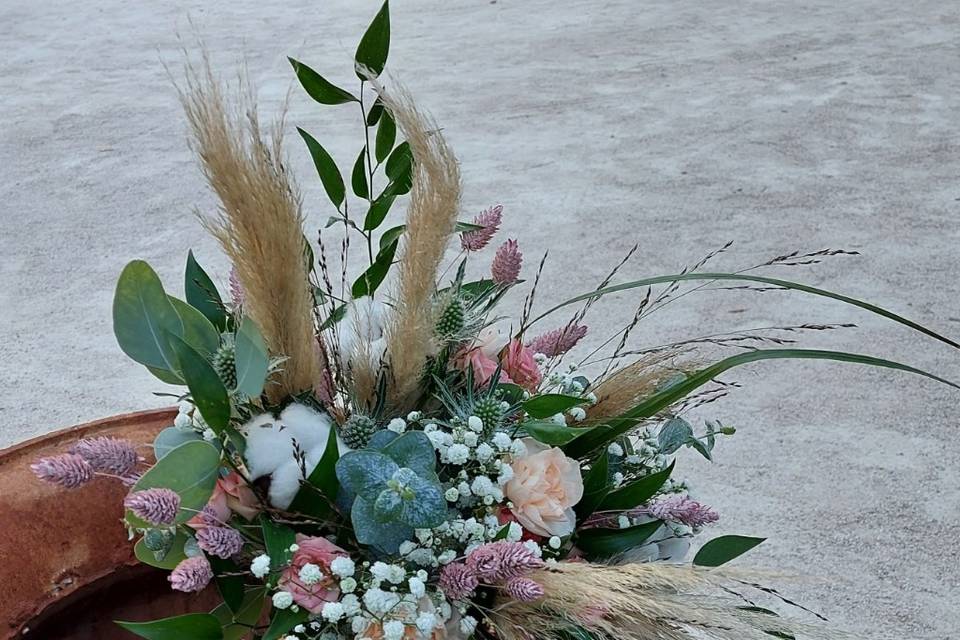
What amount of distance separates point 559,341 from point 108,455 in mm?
359

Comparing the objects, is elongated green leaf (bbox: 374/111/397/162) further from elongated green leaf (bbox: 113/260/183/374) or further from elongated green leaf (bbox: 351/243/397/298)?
elongated green leaf (bbox: 113/260/183/374)

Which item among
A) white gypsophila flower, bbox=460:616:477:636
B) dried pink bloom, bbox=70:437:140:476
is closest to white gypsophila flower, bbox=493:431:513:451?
white gypsophila flower, bbox=460:616:477:636

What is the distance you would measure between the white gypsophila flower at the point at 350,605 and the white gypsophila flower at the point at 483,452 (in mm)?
110

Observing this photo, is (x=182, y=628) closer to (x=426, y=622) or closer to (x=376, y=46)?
(x=426, y=622)

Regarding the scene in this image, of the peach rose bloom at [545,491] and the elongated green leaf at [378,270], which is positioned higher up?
the elongated green leaf at [378,270]

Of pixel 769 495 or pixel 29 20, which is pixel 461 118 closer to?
pixel 769 495

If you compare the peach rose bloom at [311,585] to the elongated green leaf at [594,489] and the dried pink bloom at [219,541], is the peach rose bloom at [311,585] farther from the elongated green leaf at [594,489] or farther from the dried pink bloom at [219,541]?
the elongated green leaf at [594,489]

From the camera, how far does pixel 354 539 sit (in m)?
0.64

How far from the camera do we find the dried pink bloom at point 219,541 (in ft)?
1.88

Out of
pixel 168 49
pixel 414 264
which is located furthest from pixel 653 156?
pixel 414 264

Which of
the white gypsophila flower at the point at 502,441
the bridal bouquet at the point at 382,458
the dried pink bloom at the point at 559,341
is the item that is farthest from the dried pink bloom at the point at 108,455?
the dried pink bloom at the point at 559,341

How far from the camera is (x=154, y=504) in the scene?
0.52m

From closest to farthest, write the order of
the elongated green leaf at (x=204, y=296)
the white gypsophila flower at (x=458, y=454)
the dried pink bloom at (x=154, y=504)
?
the dried pink bloom at (x=154, y=504) < the white gypsophila flower at (x=458, y=454) < the elongated green leaf at (x=204, y=296)

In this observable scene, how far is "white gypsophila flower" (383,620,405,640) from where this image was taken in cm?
57
